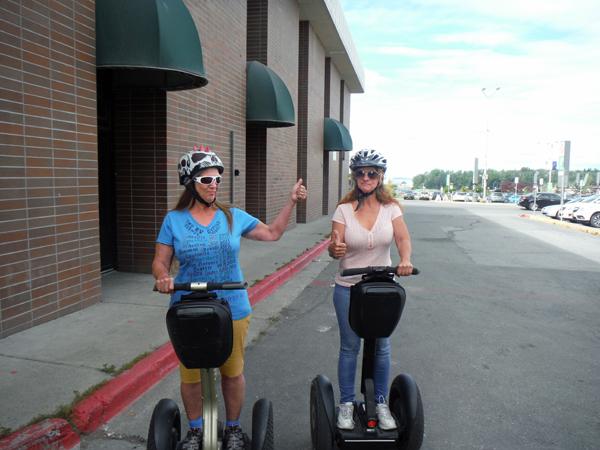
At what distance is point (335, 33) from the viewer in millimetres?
18078

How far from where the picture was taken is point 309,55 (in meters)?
17.0

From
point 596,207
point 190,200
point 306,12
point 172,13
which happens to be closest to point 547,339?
point 190,200

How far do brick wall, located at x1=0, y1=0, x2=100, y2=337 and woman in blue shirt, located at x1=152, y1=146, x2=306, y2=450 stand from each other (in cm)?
280

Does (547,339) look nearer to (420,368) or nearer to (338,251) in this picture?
(420,368)

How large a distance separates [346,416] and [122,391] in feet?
5.95

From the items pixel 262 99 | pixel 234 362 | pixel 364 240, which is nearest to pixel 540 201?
pixel 262 99

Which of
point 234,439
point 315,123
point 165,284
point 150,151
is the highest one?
point 315,123

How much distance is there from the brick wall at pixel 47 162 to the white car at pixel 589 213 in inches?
867

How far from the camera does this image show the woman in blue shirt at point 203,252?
261cm

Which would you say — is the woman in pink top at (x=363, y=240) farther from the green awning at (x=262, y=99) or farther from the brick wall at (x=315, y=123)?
the brick wall at (x=315, y=123)

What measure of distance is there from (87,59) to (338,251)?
174 inches

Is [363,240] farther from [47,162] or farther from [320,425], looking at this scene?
[47,162]

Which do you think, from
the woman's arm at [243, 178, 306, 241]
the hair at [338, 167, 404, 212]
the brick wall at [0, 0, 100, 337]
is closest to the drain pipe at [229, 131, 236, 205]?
the brick wall at [0, 0, 100, 337]

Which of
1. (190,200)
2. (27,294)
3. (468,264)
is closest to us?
(190,200)
